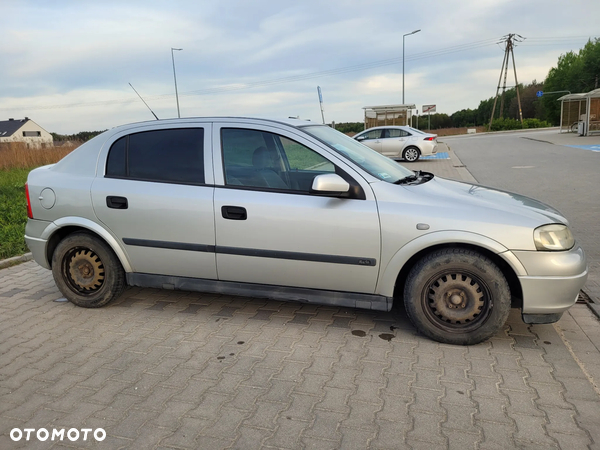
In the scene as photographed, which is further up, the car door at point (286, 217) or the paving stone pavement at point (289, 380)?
the car door at point (286, 217)

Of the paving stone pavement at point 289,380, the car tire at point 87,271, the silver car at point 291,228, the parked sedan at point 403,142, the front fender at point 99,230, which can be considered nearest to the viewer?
the paving stone pavement at point 289,380

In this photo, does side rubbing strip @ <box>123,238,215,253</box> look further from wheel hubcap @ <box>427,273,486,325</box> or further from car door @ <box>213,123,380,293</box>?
wheel hubcap @ <box>427,273,486,325</box>

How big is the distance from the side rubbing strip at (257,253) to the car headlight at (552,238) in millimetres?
1158

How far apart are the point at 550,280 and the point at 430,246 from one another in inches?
33.6

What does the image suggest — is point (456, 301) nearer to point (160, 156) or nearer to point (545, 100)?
point (160, 156)

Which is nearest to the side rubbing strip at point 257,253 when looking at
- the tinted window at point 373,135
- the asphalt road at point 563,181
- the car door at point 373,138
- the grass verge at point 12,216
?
the asphalt road at point 563,181

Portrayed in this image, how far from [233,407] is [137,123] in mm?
2798

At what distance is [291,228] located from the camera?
3.85 m

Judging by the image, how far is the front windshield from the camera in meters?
4.03

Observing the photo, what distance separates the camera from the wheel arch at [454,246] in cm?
353

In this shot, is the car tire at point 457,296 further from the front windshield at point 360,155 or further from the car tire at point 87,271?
the car tire at point 87,271

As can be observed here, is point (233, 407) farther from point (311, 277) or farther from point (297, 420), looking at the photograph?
point (311, 277)

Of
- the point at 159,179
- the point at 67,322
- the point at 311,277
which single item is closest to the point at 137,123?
the point at 159,179

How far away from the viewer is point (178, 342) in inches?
155
